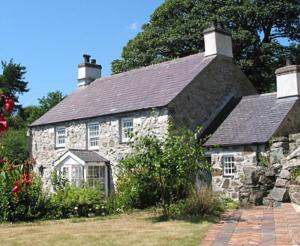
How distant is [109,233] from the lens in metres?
11.9

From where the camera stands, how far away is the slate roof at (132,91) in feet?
77.2

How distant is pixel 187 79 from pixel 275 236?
14006mm

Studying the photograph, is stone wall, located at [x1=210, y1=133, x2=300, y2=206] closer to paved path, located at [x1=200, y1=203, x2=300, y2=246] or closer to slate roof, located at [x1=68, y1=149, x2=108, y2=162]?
paved path, located at [x1=200, y1=203, x2=300, y2=246]

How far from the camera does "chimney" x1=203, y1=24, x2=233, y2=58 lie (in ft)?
81.1

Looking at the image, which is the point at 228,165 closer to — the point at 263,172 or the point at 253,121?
the point at 253,121

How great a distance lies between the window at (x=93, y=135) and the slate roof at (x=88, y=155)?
1.79 feet

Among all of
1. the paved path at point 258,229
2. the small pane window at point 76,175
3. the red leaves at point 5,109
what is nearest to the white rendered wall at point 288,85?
the paved path at point 258,229

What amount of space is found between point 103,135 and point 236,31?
1363cm

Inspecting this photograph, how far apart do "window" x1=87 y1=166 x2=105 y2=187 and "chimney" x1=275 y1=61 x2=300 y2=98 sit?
391 inches

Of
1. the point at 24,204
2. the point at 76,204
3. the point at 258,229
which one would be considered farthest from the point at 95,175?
the point at 258,229

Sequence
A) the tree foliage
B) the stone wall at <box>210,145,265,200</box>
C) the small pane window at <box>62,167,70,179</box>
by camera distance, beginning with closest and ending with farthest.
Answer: the tree foliage → the stone wall at <box>210,145,265,200</box> → the small pane window at <box>62,167,70,179</box>

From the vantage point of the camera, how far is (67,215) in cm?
1698

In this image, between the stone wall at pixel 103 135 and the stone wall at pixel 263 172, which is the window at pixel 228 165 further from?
the stone wall at pixel 103 135

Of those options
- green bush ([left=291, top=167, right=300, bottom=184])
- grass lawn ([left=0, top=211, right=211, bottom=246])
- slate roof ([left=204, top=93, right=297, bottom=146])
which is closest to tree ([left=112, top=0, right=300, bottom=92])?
slate roof ([left=204, top=93, right=297, bottom=146])
